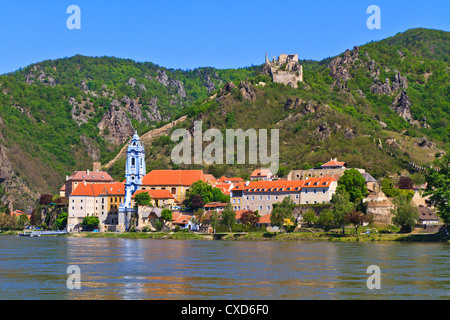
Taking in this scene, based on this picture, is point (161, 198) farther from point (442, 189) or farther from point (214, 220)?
point (442, 189)

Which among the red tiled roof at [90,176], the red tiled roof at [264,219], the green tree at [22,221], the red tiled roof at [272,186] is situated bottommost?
the green tree at [22,221]

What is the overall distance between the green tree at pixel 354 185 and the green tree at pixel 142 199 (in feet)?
115

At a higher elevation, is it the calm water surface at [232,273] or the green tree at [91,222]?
the green tree at [91,222]

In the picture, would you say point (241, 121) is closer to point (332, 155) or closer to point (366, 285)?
point (332, 155)

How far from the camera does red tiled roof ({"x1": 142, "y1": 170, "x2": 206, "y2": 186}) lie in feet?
440

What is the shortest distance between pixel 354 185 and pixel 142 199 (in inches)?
1506

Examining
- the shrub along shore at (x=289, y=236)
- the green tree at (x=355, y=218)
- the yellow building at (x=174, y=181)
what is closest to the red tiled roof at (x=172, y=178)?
the yellow building at (x=174, y=181)

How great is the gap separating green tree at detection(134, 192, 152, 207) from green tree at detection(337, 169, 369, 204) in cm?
3518

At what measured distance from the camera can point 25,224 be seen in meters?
154

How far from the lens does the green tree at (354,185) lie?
106 m

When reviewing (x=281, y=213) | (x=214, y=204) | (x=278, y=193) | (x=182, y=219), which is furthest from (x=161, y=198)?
(x=281, y=213)

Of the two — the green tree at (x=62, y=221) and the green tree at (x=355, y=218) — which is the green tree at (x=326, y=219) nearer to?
the green tree at (x=355, y=218)

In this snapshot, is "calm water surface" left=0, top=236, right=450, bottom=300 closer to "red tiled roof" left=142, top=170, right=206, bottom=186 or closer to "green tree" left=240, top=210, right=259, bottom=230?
"green tree" left=240, top=210, right=259, bottom=230

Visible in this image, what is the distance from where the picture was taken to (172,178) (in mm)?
135625
